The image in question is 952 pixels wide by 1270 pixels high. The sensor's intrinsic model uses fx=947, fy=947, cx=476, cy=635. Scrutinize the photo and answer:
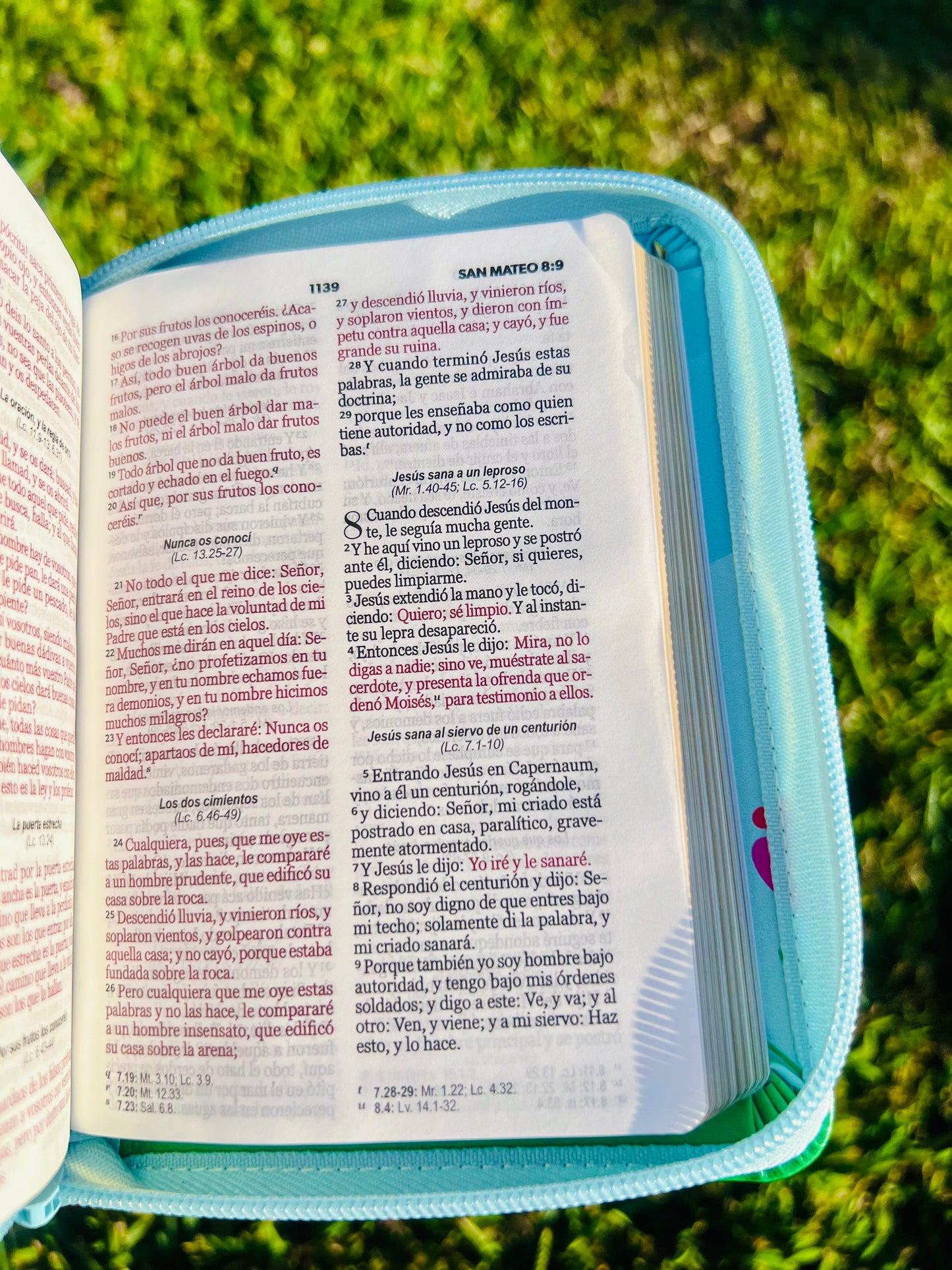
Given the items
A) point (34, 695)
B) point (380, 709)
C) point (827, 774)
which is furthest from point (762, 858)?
point (34, 695)

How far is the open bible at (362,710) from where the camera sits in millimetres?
553

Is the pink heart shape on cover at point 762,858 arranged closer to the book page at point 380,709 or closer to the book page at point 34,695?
the book page at point 380,709

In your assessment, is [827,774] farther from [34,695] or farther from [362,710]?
[34,695]

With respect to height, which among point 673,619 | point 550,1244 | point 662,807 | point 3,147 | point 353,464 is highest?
point 3,147

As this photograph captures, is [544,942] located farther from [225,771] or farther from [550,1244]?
[550,1244]

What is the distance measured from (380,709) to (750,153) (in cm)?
77

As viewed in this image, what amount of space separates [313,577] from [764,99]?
0.79 m

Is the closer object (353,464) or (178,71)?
(353,464)

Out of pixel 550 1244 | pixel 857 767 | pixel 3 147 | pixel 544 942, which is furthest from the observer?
pixel 3 147

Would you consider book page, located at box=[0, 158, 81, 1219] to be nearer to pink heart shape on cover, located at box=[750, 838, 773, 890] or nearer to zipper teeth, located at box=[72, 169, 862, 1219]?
zipper teeth, located at box=[72, 169, 862, 1219]

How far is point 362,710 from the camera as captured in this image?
588 millimetres

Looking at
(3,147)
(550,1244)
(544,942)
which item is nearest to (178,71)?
(3,147)

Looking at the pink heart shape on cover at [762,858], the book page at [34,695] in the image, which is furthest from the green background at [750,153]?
the book page at [34,695]

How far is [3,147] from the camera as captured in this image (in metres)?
0.99
